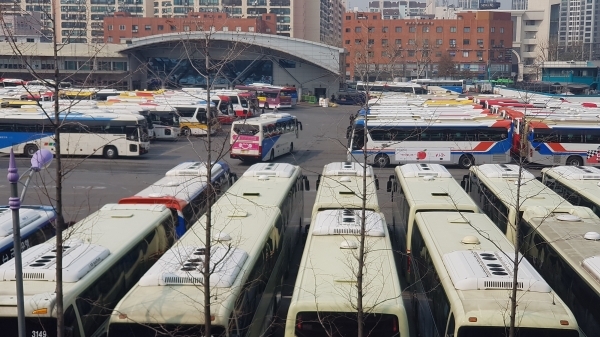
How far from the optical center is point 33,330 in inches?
321

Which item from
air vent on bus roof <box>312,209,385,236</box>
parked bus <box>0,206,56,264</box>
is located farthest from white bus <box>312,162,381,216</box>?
parked bus <box>0,206,56,264</box>

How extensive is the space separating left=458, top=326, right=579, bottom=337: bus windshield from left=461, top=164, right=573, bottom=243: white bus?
5.11 m

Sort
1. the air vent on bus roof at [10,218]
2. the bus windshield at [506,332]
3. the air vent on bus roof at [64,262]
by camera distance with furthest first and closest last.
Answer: the air vent on bus roof at [10,218] < the air vent on bus roof at [64,262] < the bus windshield at [506,332]

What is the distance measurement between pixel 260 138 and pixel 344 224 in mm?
18131

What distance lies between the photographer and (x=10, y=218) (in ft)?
39.3

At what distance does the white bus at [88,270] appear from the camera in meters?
8.18

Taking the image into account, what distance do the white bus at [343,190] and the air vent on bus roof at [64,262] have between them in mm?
3593

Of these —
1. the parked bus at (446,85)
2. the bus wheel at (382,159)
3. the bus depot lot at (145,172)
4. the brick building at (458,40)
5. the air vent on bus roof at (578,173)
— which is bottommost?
the bus depot lot at (145,172)

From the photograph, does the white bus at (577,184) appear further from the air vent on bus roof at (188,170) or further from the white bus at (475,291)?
the air vent on bus roof at (188,170)

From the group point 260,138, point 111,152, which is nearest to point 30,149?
point 111,152

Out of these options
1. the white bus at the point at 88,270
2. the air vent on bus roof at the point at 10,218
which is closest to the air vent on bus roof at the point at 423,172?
the white bus at the point at 88,270

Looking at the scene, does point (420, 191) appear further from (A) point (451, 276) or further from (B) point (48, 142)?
(B) point (48, 142)

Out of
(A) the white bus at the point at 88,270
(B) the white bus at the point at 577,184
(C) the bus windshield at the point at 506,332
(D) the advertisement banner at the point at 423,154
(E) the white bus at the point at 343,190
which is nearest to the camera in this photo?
(C) the bus windshield at the point at 506,332

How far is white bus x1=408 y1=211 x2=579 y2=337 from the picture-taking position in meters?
7.66
